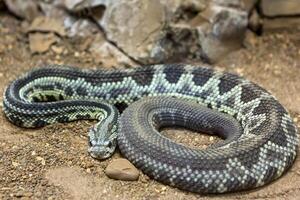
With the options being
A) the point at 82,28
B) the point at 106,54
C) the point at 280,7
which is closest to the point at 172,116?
the point at 106,54

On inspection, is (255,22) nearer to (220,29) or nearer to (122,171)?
(220,29)

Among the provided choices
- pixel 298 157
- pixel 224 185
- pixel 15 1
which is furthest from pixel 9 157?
pixel 15 1

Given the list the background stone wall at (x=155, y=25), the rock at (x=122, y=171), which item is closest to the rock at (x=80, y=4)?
the background stone wall at (x=155, y=25)

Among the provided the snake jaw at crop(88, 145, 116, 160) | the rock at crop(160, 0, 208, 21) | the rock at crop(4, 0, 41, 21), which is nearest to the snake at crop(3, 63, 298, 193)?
the snake jaw at crop(88, 145, 116, 160)

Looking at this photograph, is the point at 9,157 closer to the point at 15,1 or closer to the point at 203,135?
the point at 203,135

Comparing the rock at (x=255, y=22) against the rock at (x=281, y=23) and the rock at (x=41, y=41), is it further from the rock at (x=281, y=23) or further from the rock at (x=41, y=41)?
the rock at (x=41, y=41)

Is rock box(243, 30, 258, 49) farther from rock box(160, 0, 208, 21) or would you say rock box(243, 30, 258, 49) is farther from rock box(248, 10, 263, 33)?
rock box(160, 0, 208, 21)
